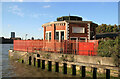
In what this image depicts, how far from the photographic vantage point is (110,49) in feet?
42.5

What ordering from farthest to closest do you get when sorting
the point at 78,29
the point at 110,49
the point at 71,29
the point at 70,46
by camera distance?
1. the point at 78,29
2. the point at 71,29
3. the point at 70,46
4. the point at 110,49

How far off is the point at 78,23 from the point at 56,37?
5.11 m

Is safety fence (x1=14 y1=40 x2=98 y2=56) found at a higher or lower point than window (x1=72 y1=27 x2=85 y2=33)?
lower

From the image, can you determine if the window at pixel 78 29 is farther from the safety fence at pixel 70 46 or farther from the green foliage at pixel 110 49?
the green foliage at pixel 110 49

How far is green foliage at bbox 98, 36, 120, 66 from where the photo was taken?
39.7 ft

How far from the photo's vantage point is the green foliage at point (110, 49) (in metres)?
12.1

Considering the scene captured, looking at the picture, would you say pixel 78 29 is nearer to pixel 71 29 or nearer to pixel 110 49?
pixel 71 29

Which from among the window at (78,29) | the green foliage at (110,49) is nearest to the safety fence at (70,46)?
the green foliage at (110,49)

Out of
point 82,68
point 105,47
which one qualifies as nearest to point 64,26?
point 105,47

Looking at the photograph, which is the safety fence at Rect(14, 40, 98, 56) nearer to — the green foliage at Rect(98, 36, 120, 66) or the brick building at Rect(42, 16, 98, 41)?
the green foliage at Rect(98, 36, 120, 66)

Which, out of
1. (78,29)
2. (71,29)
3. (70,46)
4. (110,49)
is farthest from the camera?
(78,29)

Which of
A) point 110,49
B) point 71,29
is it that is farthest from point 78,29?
point 110,49

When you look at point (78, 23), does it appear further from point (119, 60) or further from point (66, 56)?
point (119, 60)

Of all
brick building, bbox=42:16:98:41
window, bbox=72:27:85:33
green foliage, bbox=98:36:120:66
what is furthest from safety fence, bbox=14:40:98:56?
window, bbox=72:27:85:33
